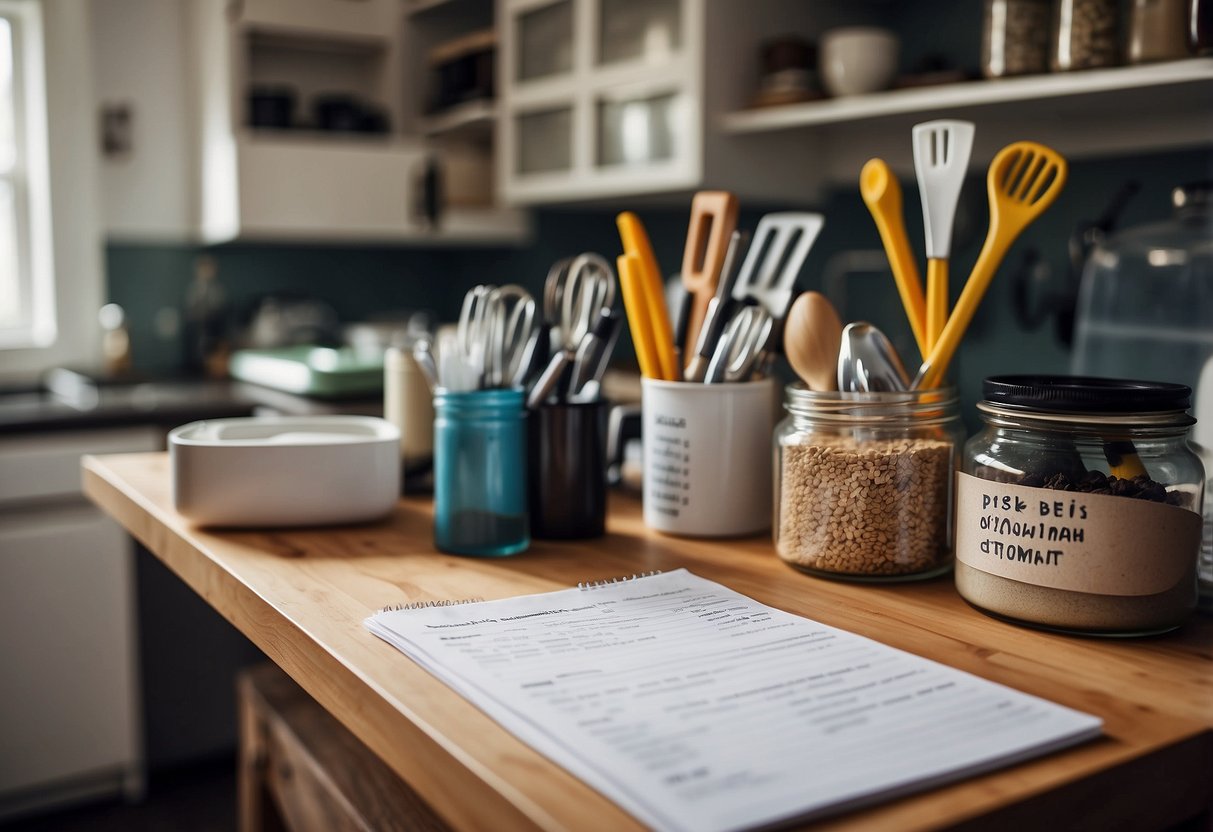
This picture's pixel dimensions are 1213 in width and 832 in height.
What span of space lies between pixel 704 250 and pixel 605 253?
2.08 meters

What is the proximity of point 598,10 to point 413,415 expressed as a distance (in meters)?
1.61

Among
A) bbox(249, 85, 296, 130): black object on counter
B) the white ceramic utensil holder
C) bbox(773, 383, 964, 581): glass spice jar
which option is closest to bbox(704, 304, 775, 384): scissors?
the white ceramic utensil holder

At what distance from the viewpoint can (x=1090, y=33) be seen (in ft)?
5.03

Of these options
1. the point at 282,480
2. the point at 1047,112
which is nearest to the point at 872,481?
the point at 282,480

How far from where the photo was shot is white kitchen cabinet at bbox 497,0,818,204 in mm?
2189

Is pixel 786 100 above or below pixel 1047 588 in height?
above

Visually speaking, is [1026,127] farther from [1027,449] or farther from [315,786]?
[315,786]

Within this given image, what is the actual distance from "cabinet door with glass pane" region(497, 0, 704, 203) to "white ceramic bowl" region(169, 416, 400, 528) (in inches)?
53.3

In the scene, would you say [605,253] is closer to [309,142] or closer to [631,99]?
[631,99]

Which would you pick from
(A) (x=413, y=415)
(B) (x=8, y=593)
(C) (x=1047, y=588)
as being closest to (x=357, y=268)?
(B) (x=8, y=593)

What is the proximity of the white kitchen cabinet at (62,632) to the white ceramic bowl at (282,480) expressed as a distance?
4.30 feet

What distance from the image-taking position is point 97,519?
218 cm

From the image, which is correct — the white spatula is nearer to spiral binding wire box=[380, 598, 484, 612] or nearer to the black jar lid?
the black jar lid

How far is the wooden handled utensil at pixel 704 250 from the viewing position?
98 cm
